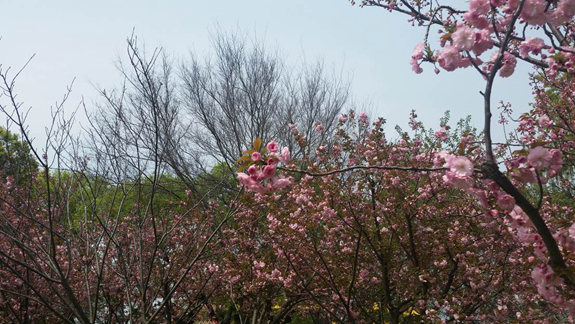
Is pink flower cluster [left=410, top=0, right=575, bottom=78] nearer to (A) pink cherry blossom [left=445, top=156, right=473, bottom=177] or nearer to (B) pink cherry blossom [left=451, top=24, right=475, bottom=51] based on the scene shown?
(B) pink cherry blossom [left=451, top=24, right=475, bottom=51]

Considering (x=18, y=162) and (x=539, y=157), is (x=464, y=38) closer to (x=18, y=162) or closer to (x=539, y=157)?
(x=539, y=157)

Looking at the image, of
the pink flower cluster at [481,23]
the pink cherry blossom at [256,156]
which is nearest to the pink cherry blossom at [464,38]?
the pink flower cluster at [481,23]

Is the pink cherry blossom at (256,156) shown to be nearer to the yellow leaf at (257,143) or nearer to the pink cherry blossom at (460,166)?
the yellow leaf at (257,143)

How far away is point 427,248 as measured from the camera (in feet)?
19.0

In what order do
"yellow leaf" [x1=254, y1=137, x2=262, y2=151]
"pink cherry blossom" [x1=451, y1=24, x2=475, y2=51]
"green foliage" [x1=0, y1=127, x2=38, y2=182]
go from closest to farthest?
1. "yellow leaf" [x1=254, y1=137, x2=262, y2=151]
2. "pink cherry blossom" [x1=451, y1=24, x2=475, y2=51]
3. "green foliage" [x1=0, y1=127, x2=38, y2=182]

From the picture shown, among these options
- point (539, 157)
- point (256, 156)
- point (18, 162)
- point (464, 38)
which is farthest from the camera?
point (18, 162)

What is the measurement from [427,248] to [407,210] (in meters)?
0.61

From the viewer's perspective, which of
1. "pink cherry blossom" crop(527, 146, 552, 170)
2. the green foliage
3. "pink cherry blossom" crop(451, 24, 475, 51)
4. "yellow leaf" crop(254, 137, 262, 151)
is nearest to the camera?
"pink cherry blossom" crop(527, 146, 552, 170)

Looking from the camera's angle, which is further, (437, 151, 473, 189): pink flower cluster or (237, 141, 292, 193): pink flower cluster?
(237, 141, 292, 193): pink flower cluster

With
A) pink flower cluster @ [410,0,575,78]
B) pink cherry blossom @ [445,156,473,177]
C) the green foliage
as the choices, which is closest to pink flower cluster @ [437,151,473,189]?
pink cherry blossom @ [445,156,473,177]

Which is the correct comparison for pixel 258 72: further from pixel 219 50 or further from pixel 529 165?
pixel 529 165

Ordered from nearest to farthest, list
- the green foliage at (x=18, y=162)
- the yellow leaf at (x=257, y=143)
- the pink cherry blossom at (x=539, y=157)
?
the pink cherry blossom at (x=539, y=157) → the yellow leaf at (x=257, y=143) → the green foliage at (x=18, y=162)

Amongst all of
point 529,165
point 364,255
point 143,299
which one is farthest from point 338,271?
point 529,165

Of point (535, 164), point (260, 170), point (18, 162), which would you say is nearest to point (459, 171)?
point (535, 164)
